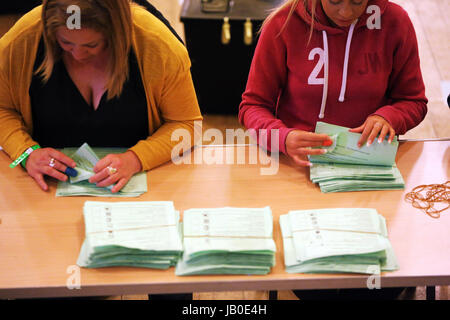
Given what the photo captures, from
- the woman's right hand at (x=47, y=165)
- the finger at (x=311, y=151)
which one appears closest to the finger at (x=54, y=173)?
the woman's right hand at (x=47, y=165)

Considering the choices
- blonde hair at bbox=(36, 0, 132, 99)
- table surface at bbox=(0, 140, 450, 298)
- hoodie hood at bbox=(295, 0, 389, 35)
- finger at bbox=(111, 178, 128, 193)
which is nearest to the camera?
table surface at bbox=(0, 140, 450, 298)

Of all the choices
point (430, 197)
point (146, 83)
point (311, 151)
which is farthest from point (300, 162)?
point (146, 83)

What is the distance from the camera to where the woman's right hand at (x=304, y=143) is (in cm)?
160

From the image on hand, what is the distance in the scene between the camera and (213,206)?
153 cm

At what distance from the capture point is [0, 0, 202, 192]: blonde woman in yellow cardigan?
1.52m

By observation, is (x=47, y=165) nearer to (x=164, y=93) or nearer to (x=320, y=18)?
(x=164, y=93)

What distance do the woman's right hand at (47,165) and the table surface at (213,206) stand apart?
31 mm

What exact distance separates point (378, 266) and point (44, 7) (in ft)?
3.72

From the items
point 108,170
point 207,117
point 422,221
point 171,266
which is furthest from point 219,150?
point 207,117

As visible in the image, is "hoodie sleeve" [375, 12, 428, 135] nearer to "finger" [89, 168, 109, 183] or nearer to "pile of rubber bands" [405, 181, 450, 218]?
"pile of rubber bands" [405, 181, 450, 218]

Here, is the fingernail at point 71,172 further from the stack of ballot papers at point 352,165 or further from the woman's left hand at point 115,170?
the stack of ballot papers at point 352,165

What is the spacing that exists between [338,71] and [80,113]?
852 millimetres

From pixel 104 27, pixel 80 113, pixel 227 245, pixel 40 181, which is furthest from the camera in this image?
pixel 80 113

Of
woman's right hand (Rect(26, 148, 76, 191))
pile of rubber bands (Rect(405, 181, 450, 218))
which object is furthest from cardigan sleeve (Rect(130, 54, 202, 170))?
pile of rubber bands (Rect(405, 181, 450, 218))
